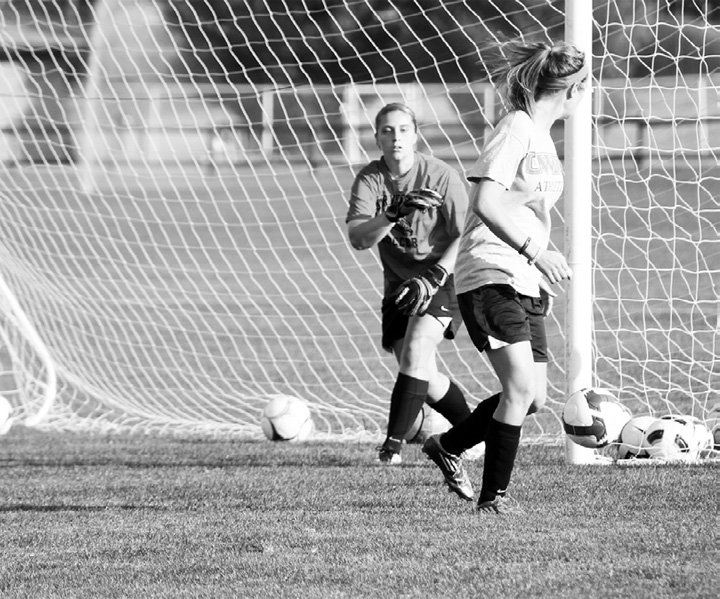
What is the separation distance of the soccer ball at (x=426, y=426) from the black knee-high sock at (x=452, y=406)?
248mm

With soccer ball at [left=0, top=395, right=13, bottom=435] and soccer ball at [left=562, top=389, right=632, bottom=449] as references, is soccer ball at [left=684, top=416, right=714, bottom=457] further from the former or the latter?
soccer ball at [left=0, top=395, right=13, bottom=435]

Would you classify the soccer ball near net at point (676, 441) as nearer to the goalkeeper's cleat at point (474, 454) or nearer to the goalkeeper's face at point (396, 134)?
the goalkeeper's cleat at point (474, 454)

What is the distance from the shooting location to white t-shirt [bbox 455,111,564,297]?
3975 millimetres

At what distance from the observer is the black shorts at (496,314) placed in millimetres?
4008

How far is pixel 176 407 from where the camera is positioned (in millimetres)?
7945

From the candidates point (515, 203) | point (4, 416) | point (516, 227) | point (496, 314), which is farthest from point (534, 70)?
point (4, 416)

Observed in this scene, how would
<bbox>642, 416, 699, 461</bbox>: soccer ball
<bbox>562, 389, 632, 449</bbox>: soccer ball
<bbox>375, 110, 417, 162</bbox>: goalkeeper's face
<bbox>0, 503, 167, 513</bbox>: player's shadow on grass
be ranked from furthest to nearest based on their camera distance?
<bbox>375, 110, 417, 162</bbox>: goalkeeper's face
<bbox>642, 416, 699, 461</bbox>: soccer ball
<bbox>562, 389, 632, 449</bbox>: soccer ball
<bbox>0, 503, 167, 513</bbox>: player's shadow on grass

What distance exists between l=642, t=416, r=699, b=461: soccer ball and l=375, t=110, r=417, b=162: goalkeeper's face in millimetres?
1712

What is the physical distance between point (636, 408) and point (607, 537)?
3177 mm

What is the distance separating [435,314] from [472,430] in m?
1.14

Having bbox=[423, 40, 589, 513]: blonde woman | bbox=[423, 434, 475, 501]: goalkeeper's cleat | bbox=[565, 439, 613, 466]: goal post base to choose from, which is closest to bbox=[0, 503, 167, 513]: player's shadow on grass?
A: bbox=[423, 434, 475, 501]: goalkeeper's cleat

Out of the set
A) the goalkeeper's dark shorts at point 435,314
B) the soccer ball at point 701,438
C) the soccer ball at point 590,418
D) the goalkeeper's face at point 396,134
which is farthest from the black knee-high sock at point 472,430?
the goalkeeper's face at point 396,134

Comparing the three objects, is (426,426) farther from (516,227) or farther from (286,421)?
(516,227)

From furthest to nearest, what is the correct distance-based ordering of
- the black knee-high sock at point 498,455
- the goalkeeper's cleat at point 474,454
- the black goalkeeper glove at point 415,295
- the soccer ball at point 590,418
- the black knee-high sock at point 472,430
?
the goalkeeper's cleat at point 474,454, the soccer ball at point 590,418, the black goalkeeper glove at point 415,295, the black knee-high sock at point 472,430, the black knee-high sock at point 498,455
